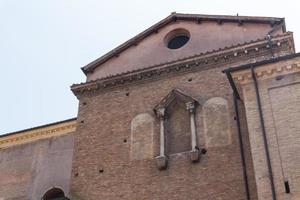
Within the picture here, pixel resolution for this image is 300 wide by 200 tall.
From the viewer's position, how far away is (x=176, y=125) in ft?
50.9

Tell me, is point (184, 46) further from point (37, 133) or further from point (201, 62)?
point (37, 133)

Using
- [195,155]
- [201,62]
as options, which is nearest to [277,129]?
[195,155]

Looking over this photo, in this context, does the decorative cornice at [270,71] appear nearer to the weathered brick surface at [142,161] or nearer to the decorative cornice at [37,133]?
the weathered brick surface at [142,161]

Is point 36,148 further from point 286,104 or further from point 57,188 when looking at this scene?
point 286,104

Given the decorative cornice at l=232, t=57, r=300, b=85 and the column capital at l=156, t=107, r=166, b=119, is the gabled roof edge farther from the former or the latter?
the decorative cornice at l=232, t=57, r=300, b=85

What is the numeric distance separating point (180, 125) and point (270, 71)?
12.1ft

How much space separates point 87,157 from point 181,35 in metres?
5.40

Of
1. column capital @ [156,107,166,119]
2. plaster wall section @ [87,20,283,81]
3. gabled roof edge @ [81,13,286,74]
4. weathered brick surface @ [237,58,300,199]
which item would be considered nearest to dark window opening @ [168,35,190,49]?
plaster wall section @ [87,20,283,81]

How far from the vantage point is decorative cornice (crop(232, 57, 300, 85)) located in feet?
41.3

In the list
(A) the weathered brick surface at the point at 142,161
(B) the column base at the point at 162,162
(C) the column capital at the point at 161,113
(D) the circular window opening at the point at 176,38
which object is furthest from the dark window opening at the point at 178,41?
(B) the column base at the point at 162,162

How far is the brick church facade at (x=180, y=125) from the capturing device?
40.4 feet

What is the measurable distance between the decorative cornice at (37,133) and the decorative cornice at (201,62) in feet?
5.90

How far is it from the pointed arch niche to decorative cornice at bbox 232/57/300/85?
2500 mm

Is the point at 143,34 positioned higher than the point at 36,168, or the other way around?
the point at 143,34
